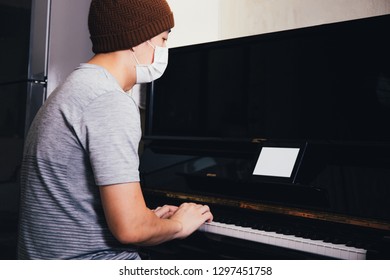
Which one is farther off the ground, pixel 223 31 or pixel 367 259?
pixel 223 31

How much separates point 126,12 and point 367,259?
0.98 meters

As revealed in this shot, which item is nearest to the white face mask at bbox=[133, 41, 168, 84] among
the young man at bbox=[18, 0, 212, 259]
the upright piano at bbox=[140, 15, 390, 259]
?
the young man at bbox=[18, 0, 212, 259]

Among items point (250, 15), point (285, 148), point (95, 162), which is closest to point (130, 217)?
point (95, 162)

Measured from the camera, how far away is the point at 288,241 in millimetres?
1379

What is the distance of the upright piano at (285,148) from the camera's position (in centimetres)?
145

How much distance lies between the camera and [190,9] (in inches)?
112

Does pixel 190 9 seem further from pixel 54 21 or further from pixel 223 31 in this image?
pixel 54 21

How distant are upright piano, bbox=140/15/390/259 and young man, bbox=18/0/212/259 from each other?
438 mm

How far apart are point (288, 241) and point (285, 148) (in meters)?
0.41

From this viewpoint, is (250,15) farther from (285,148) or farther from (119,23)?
(119,23)

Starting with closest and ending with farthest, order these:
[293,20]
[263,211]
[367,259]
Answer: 1. [367,259]
2. [263,211]
3. [293,20]

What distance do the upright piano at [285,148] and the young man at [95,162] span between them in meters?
0.44
